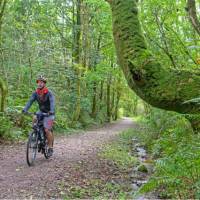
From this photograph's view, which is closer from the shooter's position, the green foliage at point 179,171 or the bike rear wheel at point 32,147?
the green foliage at point 179,171

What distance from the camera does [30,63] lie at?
17797 millimetres

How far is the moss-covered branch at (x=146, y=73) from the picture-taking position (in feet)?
22.2

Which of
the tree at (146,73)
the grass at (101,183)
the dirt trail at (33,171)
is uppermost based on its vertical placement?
the tree at (146,73)

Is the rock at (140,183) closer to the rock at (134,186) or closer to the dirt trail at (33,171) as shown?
the rock at (134,186)

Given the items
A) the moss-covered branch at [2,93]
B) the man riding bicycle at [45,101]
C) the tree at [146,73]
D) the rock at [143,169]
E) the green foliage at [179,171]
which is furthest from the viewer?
the moss-covered branch at [2,93]

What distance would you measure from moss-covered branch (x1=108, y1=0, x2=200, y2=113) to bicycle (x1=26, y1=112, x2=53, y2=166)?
103 inches

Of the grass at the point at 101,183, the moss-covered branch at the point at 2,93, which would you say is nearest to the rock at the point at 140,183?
the grass at the point at 101,183

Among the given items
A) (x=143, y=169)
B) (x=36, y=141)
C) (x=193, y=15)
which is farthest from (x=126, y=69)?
(x=36, y=141)

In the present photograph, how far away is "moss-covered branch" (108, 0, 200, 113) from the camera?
6777mm

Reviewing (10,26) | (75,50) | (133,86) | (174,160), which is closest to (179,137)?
(133,86)

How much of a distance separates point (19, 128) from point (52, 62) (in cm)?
712

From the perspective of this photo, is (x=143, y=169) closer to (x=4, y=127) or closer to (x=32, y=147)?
(x=32, y=147)

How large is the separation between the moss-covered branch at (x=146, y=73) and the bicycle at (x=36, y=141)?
262 centimetres

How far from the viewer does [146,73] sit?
7102mm
